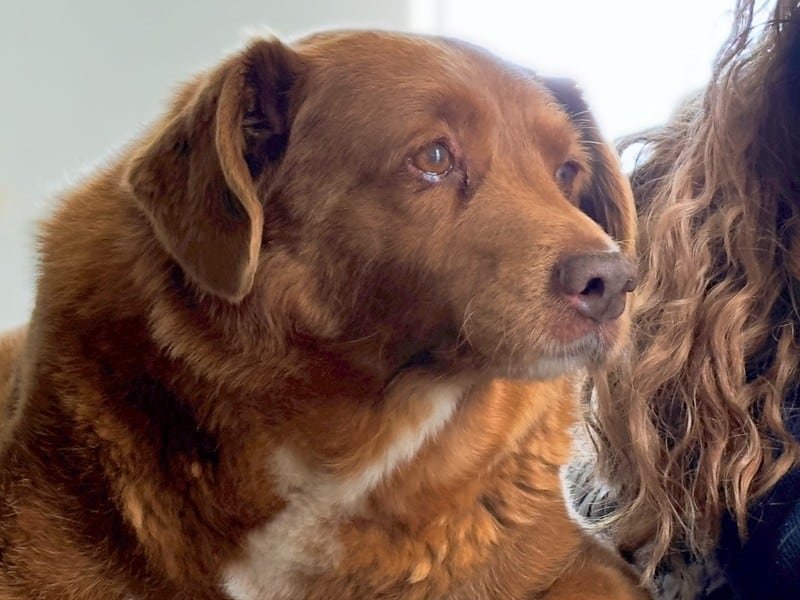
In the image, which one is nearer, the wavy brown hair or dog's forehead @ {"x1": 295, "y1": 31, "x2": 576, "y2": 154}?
dog's forehead @ {"x1": 295, "y1": 31, "x2": 576, "y2": 154}

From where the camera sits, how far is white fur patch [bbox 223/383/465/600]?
103cm

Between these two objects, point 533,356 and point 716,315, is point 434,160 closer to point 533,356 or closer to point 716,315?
point 533,356

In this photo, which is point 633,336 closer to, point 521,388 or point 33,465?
point 521,388

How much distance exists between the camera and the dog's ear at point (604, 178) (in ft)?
3.90

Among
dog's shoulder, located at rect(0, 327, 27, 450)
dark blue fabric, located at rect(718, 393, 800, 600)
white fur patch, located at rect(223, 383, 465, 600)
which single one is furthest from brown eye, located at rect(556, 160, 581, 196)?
dog's shoulder, located at rect(0, 327, 27, 450)

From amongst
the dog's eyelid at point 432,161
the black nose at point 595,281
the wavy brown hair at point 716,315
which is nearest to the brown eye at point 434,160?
the dog's eyelid at point 432,161

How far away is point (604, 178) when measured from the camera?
47.3 inches

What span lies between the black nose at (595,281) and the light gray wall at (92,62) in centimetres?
153

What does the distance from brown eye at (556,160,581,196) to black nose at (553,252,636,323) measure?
22cm

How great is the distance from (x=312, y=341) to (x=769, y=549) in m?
0.54

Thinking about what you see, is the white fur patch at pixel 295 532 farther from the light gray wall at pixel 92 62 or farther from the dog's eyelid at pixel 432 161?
the light gray wall at pixel 92 62

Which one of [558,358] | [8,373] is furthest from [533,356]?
[8,373]

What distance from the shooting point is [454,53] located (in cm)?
104

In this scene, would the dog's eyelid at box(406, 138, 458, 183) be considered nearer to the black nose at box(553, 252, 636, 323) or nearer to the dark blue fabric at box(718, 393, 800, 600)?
the black nose at box(553, 252, 636, 323)
